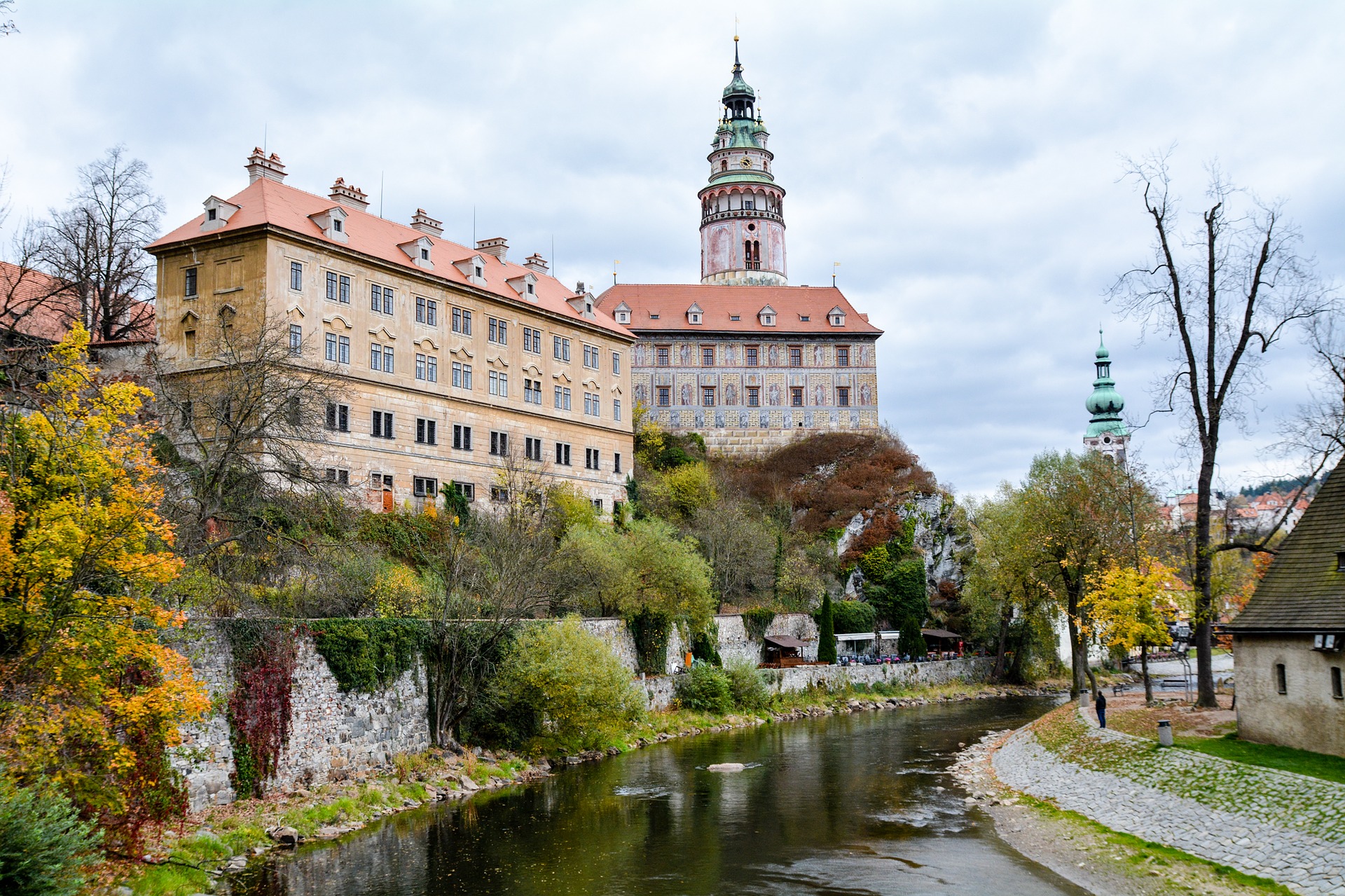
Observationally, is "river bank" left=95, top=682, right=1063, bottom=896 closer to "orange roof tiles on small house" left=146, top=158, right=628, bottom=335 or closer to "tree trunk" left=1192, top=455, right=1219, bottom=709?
"tree trunk" left=1192, top=455, right=1219, bottom=709

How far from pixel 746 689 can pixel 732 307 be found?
35598 millimetres

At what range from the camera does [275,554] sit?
76.3 ft

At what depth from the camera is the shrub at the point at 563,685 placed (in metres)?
28.6

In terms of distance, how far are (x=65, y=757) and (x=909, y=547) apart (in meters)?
47.8

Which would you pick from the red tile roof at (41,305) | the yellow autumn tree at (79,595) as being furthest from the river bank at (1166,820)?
the red tile roof at (41,305)

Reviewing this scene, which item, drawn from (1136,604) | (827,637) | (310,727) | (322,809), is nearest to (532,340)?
(827,637)

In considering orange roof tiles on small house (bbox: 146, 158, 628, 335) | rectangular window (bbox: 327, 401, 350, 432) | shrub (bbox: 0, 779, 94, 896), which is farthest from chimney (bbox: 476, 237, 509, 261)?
shrub (bbox: 0, 779, 94, 896)

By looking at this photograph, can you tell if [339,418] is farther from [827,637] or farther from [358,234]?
[827,637]


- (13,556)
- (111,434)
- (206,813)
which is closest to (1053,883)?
(206,813)

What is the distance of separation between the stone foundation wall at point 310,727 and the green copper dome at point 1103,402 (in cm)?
7601

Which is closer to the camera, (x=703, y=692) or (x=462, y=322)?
(x=703, y=692)

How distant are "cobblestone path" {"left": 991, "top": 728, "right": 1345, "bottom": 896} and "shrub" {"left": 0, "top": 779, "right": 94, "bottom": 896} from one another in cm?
1576

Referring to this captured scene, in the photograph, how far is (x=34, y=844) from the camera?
11773 millimetres

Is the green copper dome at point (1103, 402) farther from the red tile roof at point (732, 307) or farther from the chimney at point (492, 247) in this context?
the chimney at point (492, 247)
